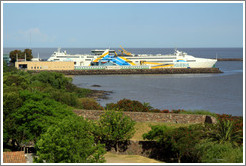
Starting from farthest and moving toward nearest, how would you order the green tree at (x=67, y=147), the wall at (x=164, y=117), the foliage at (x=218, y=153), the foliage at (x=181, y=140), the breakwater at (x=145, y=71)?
the breakwater at (x=145, y=71) → the wall at (x=164, y=117) → the foliage at (x=181, y=140) → the green tree at (x=67, y=147) → the foliage at (x=218, y=153)

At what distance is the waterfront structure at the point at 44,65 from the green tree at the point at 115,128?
54795mm

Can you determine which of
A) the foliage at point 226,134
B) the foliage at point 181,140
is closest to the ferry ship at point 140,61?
the foliage at point 181,140

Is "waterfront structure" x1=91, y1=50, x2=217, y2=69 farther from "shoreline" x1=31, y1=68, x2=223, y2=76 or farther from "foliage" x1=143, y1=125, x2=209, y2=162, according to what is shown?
"foliage" x1=143, y1=125, x2=209, y2=162

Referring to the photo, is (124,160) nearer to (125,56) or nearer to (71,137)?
(71,137)

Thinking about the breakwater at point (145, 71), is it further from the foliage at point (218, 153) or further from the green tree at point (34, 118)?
the foliage at point (218, 153)

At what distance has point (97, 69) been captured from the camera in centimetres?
7056

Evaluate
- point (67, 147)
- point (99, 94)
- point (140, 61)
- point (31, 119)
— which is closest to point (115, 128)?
point (31, 119)

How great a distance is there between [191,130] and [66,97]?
1168cm

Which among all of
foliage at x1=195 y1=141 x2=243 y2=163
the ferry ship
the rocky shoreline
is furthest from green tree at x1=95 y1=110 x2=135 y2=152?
the ferry ship

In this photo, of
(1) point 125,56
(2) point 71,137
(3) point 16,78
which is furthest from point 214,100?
(1) point 125,56

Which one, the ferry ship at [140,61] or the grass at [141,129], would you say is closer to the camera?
the grass at [141,129]

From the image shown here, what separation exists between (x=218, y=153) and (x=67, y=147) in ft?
13.0

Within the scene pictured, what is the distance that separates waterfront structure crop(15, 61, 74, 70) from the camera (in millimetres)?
67506

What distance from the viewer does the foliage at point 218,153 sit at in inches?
413
